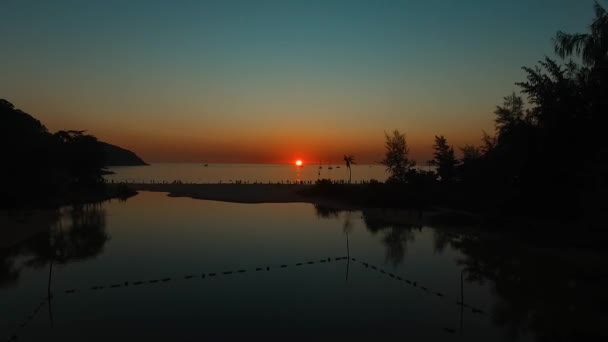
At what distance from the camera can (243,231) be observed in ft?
92.0

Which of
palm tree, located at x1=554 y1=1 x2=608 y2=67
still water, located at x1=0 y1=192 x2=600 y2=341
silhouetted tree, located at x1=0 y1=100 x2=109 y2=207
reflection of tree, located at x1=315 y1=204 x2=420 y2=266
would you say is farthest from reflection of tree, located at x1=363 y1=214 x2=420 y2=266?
silhouetted tree, located at x1=0 y1=100 x2=109 y2=207

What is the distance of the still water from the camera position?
11398 millimetres

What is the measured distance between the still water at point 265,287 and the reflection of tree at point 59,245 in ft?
0.27

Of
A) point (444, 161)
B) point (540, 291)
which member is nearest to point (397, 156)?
point (444, 161)

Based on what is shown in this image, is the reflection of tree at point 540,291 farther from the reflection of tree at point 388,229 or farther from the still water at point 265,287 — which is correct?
the reflection of tree at point 388,229

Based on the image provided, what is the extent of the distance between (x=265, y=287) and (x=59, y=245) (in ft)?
45.1

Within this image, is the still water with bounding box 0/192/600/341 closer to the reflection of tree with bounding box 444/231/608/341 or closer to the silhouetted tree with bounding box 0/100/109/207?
the reflection of tree with bounding box 444/231/608/341

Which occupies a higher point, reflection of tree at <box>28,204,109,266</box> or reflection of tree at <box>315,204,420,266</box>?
reflection of tree at <box>315,204,420,266</box>

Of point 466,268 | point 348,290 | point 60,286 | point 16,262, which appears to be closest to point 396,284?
point 348,290

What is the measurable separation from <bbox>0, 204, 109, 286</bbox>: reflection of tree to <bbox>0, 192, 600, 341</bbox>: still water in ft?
0.27

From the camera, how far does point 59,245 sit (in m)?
22.3

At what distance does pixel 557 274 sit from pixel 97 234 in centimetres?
2514

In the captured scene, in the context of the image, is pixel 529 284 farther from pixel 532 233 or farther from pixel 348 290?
pixel 532 233

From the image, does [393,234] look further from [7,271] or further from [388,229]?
[7,271]
